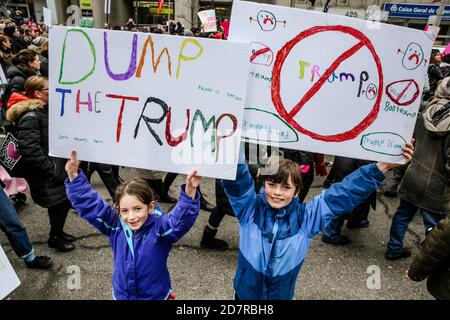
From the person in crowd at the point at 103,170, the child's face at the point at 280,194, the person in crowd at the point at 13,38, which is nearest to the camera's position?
the child's face at the point at 280,194

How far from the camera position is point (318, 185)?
15.6 ft

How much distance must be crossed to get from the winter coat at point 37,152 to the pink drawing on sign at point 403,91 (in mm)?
2516

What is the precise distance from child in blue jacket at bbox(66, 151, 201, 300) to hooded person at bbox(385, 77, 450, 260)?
2.17 metres

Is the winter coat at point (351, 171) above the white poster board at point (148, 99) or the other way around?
the other way around

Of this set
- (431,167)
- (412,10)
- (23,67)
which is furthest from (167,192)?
(412,10)

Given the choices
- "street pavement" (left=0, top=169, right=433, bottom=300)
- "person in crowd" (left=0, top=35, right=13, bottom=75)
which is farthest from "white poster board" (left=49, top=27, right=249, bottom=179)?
"person in crowd" (left=0, top=35, right=13, bottom=75)

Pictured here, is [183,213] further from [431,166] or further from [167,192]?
[167,192]

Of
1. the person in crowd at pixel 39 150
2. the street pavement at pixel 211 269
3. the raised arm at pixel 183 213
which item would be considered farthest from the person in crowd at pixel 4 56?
the raised arm at pixel 183 213

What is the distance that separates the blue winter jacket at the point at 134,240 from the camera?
1.70m

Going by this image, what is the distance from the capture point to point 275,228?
1.66 meters

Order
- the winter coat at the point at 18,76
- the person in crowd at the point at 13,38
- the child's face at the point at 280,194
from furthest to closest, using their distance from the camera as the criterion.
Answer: the person in crowd at the point at 13,38 < the winter coat at the point at 18,76 < the child's face at the point at 280,194

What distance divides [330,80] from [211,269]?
2.08 metres

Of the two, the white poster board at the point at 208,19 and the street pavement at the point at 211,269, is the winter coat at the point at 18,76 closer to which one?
the street pavement at the point at 211,269

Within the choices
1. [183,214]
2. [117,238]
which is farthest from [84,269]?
[183,214]
